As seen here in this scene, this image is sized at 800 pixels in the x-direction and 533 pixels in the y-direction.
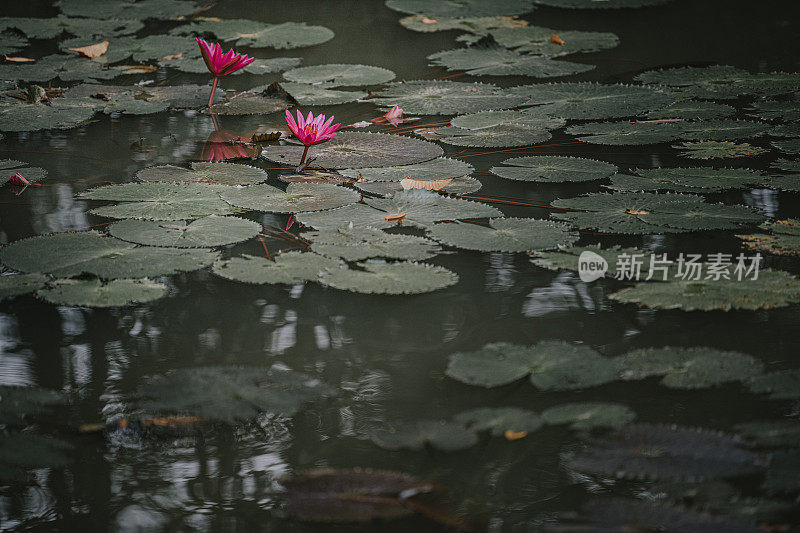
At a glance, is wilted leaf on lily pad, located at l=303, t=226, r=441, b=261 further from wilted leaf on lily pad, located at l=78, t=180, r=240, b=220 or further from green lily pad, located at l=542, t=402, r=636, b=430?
green lily pad, located at l=542, t=402, r=636, b=430

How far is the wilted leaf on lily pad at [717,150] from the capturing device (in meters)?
2.64

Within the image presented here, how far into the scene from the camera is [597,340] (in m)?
1.60

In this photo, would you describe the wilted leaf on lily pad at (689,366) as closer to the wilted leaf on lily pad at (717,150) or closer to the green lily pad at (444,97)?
the wilted leaf on lily pad at (717,150)

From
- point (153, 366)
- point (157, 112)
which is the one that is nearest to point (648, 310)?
point (153, 366)

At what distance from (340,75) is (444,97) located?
2.08ft

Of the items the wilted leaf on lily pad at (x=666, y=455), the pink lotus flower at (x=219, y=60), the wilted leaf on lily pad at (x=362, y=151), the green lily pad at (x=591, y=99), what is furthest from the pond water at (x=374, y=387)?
the pink lotus flower at (x=219, y=60)

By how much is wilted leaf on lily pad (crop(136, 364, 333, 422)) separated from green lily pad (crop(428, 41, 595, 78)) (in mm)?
2595

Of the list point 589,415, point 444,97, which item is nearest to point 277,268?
point 589,415

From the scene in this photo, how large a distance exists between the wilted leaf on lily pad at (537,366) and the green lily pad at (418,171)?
1.03 m

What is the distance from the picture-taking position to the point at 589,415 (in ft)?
4.24

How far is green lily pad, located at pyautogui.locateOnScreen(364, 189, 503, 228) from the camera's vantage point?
2.16 meters

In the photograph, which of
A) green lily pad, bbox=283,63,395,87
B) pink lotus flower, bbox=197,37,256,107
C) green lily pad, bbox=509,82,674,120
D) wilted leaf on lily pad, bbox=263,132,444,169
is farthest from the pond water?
green lily pad, bbox=283,63,395,87

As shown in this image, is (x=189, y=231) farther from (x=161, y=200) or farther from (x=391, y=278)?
(x=391, y=278)

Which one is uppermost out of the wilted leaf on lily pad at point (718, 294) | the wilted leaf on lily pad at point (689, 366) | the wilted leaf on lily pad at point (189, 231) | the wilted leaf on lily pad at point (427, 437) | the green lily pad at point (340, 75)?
the green lily pad at point (340, 75)
